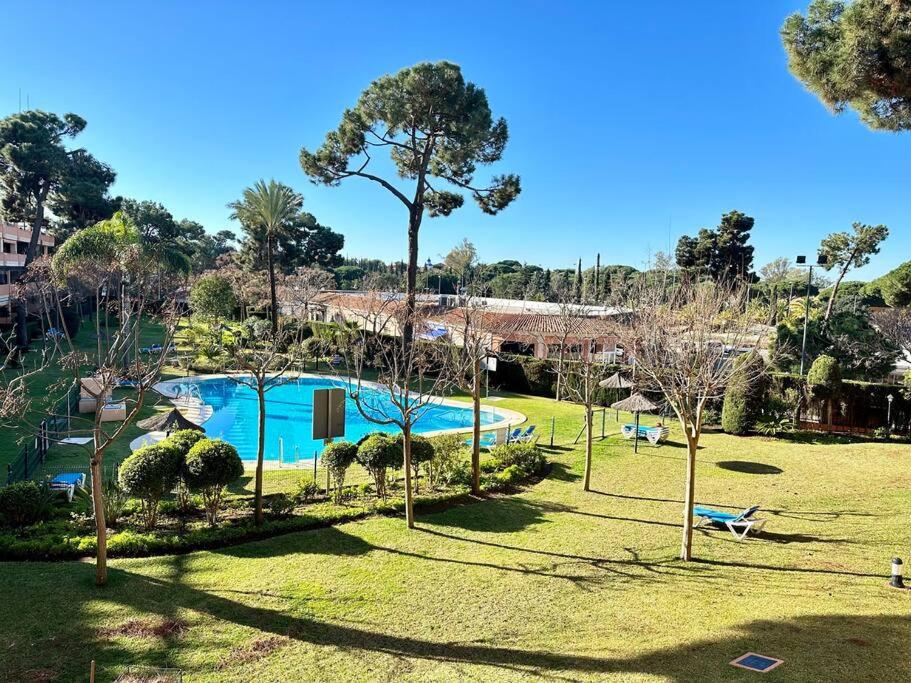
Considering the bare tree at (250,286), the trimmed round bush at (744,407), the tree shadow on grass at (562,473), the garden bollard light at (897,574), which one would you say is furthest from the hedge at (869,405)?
the bare tree at (250,286)

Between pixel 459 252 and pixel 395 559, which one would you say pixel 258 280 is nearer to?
pixel 459 252

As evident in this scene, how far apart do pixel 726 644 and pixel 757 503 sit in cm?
Answer: 744

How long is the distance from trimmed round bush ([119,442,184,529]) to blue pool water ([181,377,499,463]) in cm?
762

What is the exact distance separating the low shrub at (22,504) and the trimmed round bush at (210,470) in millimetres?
2520

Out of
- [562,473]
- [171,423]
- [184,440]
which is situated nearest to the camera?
[184,440]

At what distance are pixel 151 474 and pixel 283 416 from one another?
15065 mm

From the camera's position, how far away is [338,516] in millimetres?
11266

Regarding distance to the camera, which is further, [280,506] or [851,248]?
[851,248]

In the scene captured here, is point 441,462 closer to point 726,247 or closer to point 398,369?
point 398,369

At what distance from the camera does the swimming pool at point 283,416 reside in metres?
20.4

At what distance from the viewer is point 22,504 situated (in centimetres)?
993

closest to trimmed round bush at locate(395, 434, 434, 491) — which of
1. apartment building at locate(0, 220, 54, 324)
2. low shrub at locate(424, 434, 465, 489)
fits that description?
low shrub at locate(424, 434, 465, 489)

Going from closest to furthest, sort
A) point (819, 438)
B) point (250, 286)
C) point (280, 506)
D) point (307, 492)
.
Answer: point (280, 506)
point (307, 492)
point (819, 438)
point (250, 286)

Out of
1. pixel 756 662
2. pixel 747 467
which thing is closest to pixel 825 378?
pixel 747 467
